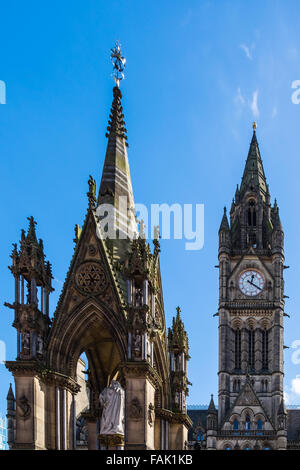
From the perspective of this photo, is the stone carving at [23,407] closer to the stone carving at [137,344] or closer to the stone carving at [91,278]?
the stone carving at [137,344]

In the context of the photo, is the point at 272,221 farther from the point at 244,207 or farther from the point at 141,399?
the point at 141,399

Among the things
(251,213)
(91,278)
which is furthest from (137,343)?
(251,213)

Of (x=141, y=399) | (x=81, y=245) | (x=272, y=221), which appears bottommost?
(x=141, y=399)

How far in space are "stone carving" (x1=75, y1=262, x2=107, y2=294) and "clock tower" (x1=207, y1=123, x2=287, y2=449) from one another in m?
89.6

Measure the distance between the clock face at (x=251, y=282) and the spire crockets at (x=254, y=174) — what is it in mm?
14251

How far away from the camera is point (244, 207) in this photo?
133250 millimetres

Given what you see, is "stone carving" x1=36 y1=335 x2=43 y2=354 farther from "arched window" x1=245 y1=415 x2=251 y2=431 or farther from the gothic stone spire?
"arched window" x1=245 y1=415 x2=251 y2=431

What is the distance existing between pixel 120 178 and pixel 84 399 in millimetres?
40631

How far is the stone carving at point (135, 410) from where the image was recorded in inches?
960

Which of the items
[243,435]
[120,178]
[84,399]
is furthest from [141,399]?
[243,435]

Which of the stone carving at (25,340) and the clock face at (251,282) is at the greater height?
the clock face at (251,282)

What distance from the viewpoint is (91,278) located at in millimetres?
26141

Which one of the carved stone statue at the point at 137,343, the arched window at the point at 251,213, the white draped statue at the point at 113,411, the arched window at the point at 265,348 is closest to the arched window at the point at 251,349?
the arched window at the point at 265,348

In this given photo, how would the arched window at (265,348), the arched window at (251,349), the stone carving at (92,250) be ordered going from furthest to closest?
the arched window at (251,349) < the arched window at (265,348) < the stone carving at (92,250)
